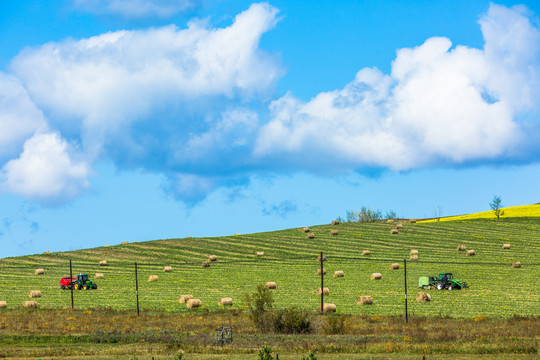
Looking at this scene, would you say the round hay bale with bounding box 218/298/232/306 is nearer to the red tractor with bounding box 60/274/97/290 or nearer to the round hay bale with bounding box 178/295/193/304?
the round hay bale with bounding box 178/295/193/304

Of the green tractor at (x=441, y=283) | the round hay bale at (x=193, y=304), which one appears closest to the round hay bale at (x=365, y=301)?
the green tractor at (x=441, y=283)

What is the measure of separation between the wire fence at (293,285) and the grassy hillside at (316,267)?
0.10 m

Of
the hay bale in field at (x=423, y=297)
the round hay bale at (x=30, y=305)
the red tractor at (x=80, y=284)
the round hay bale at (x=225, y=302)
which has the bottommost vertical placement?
the hay bale in field at (x=423, y=297)

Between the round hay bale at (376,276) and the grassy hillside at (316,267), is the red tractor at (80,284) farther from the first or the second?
the round hay bale at (376,276)

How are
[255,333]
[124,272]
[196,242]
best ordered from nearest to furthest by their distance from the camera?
[255,333]
[124,272]
[196,242]

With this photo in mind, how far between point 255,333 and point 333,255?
141ft

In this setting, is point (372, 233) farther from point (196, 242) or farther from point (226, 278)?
point (226, 278)

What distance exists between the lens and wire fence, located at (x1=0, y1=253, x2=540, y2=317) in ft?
164

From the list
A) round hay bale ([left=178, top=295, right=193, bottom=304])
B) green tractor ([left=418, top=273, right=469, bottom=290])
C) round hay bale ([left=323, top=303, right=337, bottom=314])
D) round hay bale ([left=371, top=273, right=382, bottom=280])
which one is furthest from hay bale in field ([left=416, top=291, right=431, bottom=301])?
round hay bale ([left=178, top=295, right=193, bottom=304])

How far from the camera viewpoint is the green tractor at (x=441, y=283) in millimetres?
58781

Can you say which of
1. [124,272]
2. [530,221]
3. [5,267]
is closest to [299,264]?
[124,272]

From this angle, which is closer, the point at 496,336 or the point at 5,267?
the point at 496,336

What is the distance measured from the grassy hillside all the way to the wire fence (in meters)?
0.10

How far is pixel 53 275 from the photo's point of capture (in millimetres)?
74125
